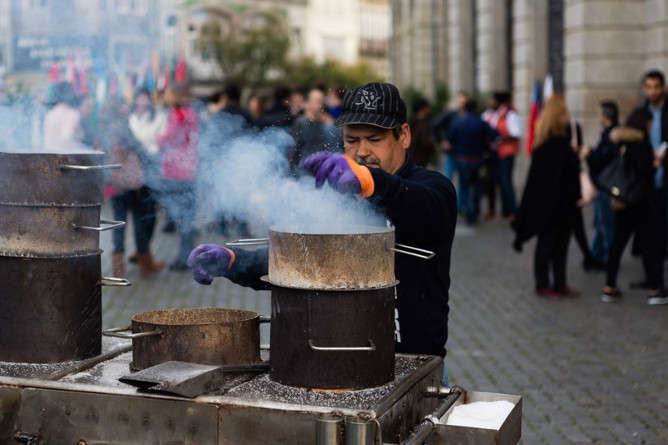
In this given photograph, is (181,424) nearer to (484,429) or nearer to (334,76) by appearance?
(484,429)

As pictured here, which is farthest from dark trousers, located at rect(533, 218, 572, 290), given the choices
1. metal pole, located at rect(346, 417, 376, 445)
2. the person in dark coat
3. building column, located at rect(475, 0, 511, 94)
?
building column, located at rect(475, 0, 511, 94)

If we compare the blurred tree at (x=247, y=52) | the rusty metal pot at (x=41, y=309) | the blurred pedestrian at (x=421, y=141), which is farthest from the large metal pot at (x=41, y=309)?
the blurred tree at (x=247, y=52)

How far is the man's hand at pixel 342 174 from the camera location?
308cm

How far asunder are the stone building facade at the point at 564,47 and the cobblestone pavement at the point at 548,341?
18.4 feet

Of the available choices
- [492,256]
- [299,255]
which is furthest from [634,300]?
[299,255]

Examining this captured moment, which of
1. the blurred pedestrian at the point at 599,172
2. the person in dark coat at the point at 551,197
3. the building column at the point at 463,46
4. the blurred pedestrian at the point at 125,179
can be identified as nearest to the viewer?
the person in dark coat at the point at 551,197

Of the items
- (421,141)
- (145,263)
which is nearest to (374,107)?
(145,263)

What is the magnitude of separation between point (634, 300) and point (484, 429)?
279 inches

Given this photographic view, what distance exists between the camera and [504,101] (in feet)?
57.7

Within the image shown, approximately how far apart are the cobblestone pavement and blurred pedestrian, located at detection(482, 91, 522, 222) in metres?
4.17

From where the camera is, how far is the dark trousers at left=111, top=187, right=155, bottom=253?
11406 mm

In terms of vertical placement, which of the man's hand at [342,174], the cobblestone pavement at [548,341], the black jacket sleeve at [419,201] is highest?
the man's hand at [342,174]

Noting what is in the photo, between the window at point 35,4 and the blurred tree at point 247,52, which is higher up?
the blurred tree at point 247,52

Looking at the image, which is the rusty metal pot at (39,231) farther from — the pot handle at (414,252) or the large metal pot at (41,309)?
the pot handle at (414,252)
